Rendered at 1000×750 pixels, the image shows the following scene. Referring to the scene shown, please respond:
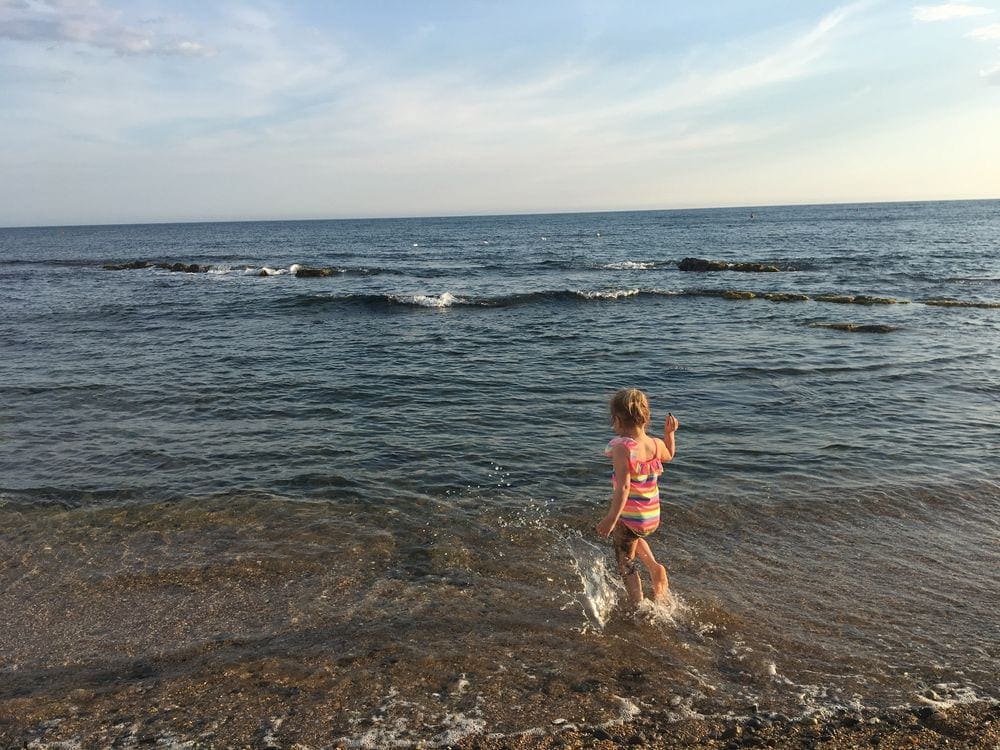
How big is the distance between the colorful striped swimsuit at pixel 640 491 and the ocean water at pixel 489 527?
92cm

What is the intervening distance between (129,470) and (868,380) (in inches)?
599

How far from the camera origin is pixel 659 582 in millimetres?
5770

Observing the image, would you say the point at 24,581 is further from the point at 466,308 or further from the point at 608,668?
the point at 466,308

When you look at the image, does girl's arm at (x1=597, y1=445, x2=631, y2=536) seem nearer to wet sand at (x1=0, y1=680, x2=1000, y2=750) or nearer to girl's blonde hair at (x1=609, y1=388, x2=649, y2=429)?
girl's blonde hair at (x1=609, y1=388, x2=649, y2=429)

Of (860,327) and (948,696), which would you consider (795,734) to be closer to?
(948,696)

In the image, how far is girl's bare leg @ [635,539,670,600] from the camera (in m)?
5.69

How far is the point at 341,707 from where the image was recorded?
4.46m

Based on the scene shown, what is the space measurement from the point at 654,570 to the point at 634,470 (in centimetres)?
112

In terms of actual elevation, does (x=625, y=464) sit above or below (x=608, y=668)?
above

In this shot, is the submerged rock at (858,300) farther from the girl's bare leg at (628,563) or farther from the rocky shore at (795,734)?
the rocky shore at (795,734)

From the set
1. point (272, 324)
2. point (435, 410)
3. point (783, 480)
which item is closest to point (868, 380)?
point (783, 480)

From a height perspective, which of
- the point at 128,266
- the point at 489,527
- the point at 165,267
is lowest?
the point at 489,527

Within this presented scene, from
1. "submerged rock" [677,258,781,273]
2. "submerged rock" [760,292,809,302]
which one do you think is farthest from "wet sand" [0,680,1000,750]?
"submerged rock" [677,258,781,273]

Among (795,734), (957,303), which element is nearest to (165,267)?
(957,303)
